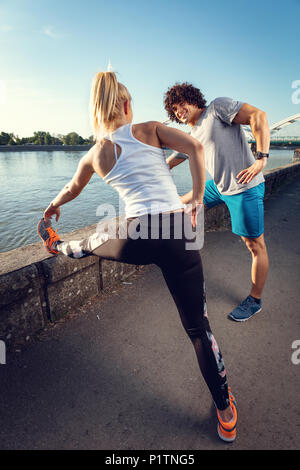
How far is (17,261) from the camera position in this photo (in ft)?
6.97

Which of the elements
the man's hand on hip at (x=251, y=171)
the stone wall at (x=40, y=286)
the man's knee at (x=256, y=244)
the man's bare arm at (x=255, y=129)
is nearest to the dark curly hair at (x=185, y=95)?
the man's bare arm at (x=255, y=129)

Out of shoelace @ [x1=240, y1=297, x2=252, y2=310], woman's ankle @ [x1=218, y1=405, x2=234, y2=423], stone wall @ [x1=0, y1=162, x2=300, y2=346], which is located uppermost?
stone wall @ [x1=0, y1=162, x2=300, y2=346]

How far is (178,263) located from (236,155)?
140 cm

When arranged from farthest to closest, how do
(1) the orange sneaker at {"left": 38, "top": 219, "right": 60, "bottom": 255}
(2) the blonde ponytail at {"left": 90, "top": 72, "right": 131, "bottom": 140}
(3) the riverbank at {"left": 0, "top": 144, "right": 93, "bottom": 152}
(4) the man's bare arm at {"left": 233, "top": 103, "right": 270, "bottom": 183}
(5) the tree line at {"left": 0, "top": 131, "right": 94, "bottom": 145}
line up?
(5) the tree line at {"left": 0, "top": 131, "right": 94, "bottom": 145} → (3) the riverbank at {"left": 0, "top": 144, "right": 93, "bottom": 152} → (1) the orange sneaker at {"left": 38, "top": 219, "right": 60, "bottom": 255} → (4) the man's bare arm at {"left": 233, "top": 103, "right": 270, "bottom": 183} → (2) the blonde ponytail at {"left": 90, "top": 72, "right": 131, "bottom": 140}

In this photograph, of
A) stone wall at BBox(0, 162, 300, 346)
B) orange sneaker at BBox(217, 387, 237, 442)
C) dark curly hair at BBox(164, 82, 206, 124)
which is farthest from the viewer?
dark curly hair at BBox(164, 82, 206, 124)

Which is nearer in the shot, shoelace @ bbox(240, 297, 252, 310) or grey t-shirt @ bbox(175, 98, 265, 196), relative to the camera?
grey t-shirt @ bbox(175, 98, 265, 196)

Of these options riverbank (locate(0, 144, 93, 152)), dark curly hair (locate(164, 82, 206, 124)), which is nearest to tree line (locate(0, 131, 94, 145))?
riverbank (locate(0, 144, 93, 152))

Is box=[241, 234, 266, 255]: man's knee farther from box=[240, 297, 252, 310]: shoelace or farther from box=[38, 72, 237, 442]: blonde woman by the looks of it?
box=[38, 72, 237, 442]: blonde woman

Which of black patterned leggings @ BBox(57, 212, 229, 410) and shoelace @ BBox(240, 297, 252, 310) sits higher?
black patterned leggings @ BBox(57, 212, 229, 410)

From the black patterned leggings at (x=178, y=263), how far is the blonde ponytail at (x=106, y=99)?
52 centimetres

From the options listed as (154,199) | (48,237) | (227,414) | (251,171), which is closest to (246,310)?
(227,414)

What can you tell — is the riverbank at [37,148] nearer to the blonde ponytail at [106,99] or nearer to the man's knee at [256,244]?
the man's knee at [256,244]

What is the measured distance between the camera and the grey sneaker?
2.35 m
